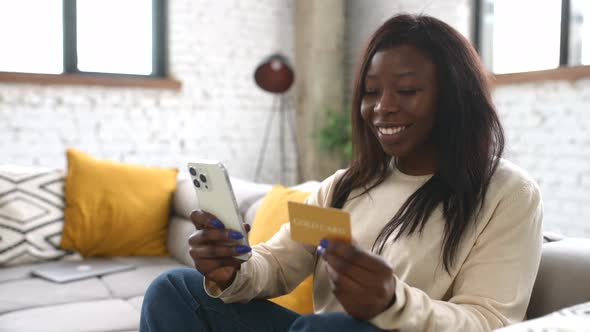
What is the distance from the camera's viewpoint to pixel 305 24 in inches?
187

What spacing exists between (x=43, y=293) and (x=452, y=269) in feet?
4.97

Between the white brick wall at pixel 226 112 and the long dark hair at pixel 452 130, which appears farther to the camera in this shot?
the white brick wall at pixel 226 112

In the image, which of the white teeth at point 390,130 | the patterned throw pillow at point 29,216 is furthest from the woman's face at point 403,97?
the patterned throw pillow at point 29,216

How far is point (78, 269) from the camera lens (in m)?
2.40

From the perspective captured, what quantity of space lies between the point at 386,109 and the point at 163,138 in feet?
11.4

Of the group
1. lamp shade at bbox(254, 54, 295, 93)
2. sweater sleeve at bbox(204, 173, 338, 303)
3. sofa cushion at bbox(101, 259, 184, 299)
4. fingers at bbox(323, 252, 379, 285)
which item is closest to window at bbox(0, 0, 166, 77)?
lamp shade at bbox(254, 54, 295, 93)

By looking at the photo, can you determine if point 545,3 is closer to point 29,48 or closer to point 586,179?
point 586,179

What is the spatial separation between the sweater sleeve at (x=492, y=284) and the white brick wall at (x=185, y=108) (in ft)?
11.7

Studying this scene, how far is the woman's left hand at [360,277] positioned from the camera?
2.89 feet

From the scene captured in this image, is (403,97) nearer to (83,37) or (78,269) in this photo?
(78,269)

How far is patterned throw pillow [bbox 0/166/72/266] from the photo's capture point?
2494mm

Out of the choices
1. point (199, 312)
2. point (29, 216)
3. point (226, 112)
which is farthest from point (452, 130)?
point (226, 112)

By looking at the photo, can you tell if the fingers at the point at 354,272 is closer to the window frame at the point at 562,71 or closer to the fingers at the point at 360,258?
the fingers at the point at 360,258

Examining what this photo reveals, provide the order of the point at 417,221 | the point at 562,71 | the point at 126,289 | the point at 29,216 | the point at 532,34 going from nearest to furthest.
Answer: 1. the point at 417,221
2. the point at 126,289
3. the point at 29,216
4. the point at 562,71
5. the point at 532,34
